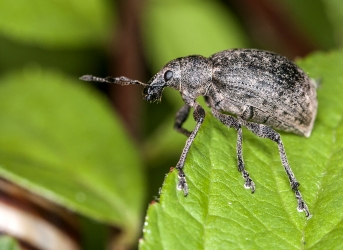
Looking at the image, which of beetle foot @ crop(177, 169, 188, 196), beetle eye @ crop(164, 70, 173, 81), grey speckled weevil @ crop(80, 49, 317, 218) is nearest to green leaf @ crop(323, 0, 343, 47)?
grey speckled weevil @ crop(80, 49, 317, 218)

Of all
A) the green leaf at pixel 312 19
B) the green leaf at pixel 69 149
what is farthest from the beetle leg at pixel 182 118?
the green leaf at pixel 312 19

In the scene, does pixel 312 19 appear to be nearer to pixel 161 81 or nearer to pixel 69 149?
pixel 161 81

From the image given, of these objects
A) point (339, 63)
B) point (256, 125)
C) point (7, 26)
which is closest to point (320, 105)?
point (339, 63)

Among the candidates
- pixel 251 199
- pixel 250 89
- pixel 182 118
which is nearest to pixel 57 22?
pixel 182 118

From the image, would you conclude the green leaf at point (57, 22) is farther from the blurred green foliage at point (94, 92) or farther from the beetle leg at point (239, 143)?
the beetle leg at point (239, 143)

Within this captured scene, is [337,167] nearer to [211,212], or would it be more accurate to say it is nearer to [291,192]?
[291,192]

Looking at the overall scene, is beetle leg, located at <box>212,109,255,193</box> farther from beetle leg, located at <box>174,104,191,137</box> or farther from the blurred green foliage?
the blurred green foliage
